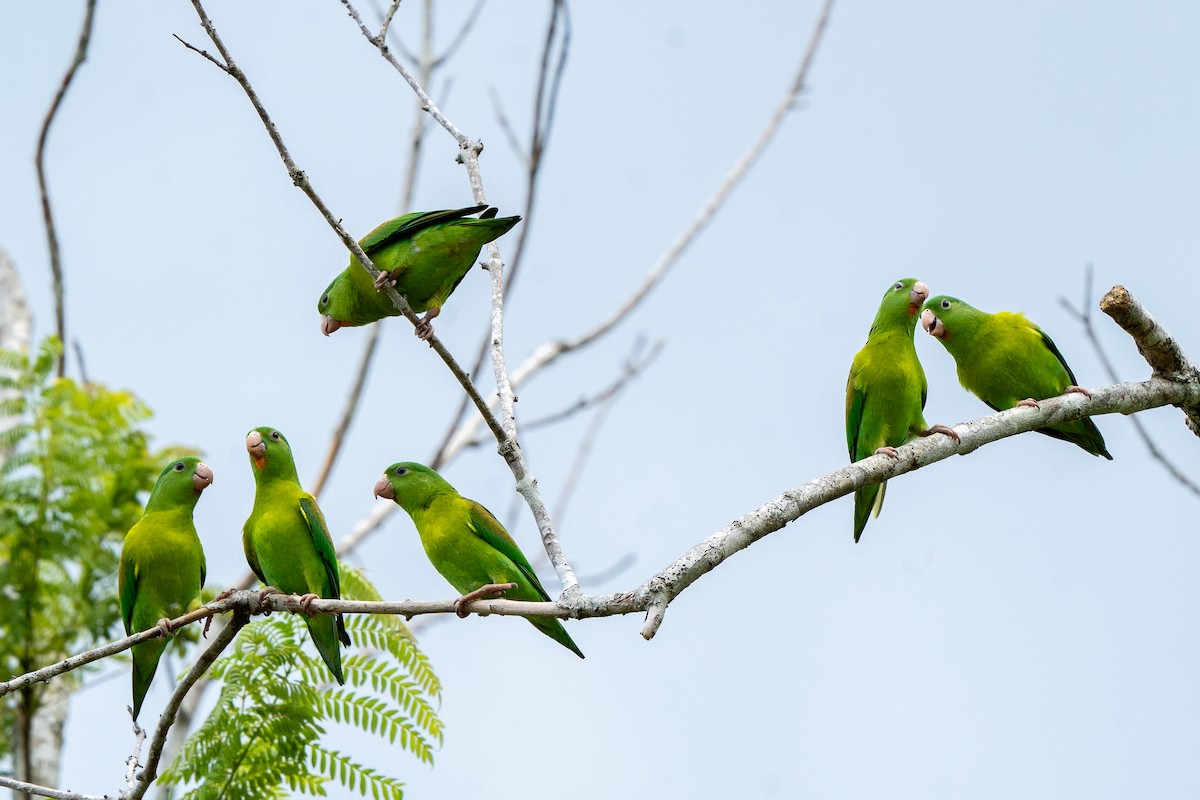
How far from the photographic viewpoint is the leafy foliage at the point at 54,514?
7.85 m

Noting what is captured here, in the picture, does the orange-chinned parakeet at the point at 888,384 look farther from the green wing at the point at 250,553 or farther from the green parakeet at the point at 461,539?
the green wing at the point at 250,553

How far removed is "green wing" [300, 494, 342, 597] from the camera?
17.5 feet

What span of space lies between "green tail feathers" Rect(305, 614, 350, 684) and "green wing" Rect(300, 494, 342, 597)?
5.2 inches

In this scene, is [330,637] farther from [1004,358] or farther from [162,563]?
[1004,358]

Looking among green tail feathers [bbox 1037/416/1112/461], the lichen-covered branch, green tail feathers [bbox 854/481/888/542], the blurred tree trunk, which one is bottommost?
the lichen-covered branch

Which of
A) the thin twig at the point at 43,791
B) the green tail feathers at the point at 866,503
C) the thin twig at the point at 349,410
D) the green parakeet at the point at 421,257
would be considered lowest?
the thin twig at the point at 43,791

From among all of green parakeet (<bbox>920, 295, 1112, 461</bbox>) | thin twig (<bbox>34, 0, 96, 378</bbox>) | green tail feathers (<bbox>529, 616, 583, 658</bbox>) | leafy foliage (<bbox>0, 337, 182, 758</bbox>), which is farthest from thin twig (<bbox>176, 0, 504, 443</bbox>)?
thin twig (<bbox>34, 0, 96, 378</bbox>)

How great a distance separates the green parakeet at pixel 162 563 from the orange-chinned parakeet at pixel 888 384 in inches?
126

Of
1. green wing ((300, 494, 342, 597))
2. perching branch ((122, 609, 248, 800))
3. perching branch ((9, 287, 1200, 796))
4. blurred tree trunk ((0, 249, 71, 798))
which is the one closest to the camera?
perching branch ((9, 287, 1200, 796))

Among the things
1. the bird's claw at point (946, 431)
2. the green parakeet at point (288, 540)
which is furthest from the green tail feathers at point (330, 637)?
the bird's claw at point (946, 431)

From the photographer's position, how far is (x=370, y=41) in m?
5.49

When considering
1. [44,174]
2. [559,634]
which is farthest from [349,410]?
[559,634]

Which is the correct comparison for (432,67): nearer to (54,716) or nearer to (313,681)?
(54,716)

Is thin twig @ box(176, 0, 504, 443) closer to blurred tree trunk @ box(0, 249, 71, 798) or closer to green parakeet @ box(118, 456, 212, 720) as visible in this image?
green parakeet @ box(118, 456, 212, 720)
